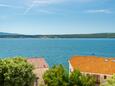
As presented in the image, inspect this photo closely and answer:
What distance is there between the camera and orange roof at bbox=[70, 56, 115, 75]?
160ft

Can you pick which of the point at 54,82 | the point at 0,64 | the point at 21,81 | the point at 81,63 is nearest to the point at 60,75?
the point at 54,82

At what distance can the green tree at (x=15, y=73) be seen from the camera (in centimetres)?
3875

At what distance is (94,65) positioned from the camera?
51.6 metres

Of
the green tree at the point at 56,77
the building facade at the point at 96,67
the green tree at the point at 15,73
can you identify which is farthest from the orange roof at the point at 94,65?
the green tree at the point at 15,73

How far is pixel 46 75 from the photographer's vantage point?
42094 mm

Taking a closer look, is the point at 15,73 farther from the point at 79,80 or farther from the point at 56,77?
the point at 79,80

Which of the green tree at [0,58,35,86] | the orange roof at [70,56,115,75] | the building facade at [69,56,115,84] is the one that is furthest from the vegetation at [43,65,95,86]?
the orange roof at [70,56,115,75]

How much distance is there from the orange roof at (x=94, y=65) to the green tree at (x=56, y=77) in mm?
8402

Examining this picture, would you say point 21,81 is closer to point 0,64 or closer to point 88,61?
point 0,64

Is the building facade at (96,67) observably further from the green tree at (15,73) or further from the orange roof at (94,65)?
the green tree at (15,73)

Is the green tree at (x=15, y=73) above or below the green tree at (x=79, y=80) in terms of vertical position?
above

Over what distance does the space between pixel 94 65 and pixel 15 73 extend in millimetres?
17224

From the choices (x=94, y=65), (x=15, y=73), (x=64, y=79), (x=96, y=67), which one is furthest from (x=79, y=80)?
(x=94, y=65)

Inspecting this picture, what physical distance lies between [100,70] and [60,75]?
32.5 ft
